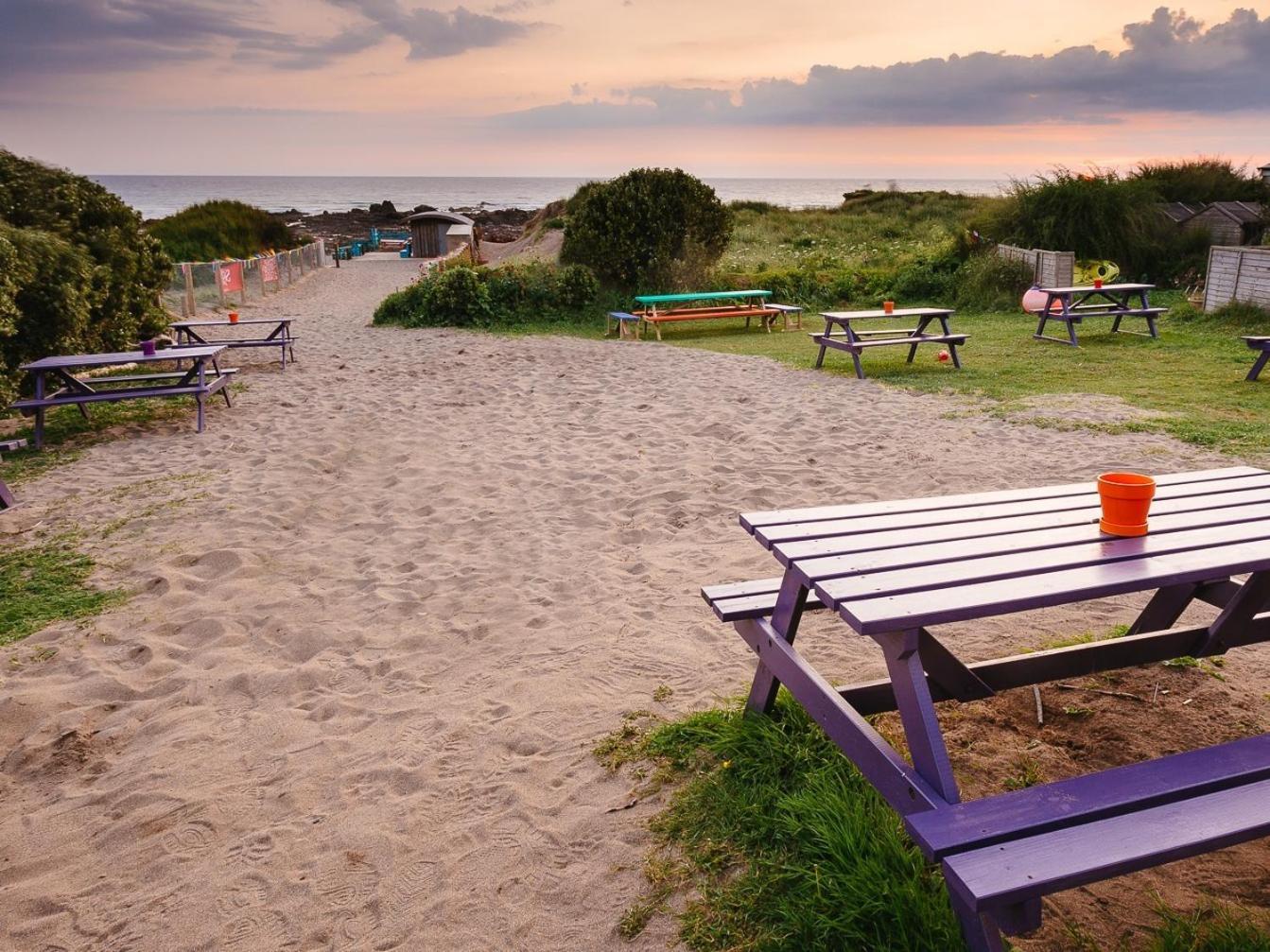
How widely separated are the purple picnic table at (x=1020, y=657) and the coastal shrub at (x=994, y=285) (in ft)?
45.2

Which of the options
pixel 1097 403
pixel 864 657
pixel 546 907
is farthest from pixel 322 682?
pixel 1097 403

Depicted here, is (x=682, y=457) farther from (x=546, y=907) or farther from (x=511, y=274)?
(x=511, y=274)

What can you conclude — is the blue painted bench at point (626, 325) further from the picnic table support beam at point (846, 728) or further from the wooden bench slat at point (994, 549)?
the wooden bench slat at point (994, 549)

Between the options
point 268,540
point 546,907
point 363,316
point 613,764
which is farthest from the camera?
point 363,316

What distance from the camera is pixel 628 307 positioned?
650 inches

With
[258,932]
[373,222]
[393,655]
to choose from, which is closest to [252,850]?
[258,932]

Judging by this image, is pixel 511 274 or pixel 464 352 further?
pixel 511 274

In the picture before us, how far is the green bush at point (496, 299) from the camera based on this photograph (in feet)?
51.3

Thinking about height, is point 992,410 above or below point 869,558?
below

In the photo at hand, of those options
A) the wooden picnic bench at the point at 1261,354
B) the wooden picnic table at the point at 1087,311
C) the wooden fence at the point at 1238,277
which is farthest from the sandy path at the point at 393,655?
the wooden fence at the point at 1238,277

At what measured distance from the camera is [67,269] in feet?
32.4

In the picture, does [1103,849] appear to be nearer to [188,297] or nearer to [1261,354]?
[1261,354]

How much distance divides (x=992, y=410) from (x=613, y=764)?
21.1ft

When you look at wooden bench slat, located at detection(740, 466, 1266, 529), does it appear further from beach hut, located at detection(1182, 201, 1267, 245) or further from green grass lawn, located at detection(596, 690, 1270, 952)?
beach hut, located at detection(1182, 201, 1267, 245)
